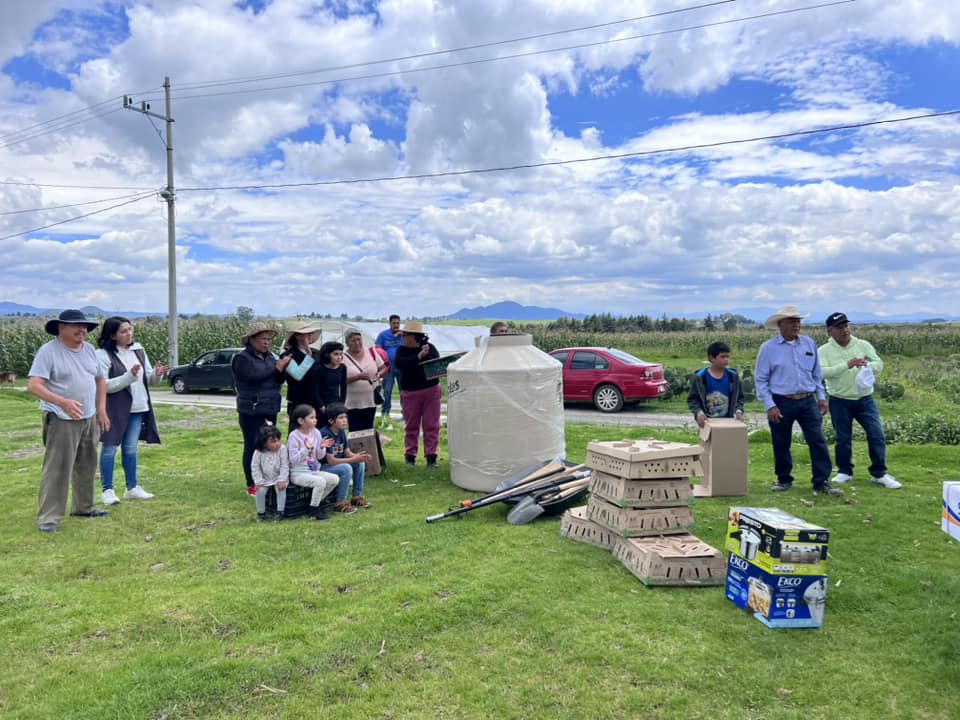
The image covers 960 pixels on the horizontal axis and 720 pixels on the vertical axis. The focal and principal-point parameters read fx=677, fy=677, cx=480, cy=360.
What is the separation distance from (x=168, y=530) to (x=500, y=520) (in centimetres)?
311

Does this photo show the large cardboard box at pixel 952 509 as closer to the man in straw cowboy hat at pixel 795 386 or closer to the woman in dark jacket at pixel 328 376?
the man in straw cowboy hat at pixel 795 386

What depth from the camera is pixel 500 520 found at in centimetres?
646

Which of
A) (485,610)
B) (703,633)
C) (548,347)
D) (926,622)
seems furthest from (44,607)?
(548,347)

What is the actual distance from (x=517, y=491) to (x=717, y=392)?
8.72ft

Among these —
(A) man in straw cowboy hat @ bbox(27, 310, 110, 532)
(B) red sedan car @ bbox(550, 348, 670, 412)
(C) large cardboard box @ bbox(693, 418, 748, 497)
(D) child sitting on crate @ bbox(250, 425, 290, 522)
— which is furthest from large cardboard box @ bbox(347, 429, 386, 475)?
(B) red sedan car @ bbox(550, 348, 670, 412)

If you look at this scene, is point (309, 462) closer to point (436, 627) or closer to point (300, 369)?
point (300, 369)

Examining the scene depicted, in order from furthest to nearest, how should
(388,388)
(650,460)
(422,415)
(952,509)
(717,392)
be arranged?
(388,388)
(422,415)
(717,392)
(650,460)
(952,509)

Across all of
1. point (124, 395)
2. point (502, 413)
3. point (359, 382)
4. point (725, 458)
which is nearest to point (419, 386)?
point (359, 382)

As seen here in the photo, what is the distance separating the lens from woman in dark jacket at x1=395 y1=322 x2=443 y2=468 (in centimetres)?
850

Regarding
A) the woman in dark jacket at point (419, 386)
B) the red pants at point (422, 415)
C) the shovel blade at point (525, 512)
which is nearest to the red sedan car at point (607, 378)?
the red pants at point (422, 415)

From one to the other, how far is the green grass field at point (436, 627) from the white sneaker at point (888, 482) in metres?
0.89

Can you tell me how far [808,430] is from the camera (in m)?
7.18

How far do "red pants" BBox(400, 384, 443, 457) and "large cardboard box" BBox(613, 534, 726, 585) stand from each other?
4.15 metres

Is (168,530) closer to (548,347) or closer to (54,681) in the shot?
(54,681)
